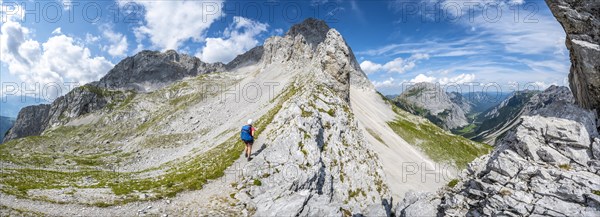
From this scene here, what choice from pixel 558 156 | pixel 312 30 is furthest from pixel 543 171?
pixel 312 30

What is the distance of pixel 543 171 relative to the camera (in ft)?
66.7

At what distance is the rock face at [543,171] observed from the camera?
739 inches

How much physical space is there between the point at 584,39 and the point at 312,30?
6998 inches

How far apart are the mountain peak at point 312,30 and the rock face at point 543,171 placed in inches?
6585

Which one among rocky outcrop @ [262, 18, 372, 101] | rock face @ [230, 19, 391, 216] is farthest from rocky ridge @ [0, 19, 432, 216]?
rocky outcrop @ [262, 18, 372, 101]

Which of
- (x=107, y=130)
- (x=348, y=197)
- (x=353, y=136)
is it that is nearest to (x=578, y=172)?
(x=348, y=197)

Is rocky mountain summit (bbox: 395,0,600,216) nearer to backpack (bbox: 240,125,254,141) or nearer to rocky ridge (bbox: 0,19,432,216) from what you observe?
rocky ridge (bbox: 0,19,432,216)

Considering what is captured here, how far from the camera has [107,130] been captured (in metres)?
133

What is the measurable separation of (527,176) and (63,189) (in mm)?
36149

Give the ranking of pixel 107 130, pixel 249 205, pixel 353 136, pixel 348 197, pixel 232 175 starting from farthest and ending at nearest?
1. pixel 107 130
2. pixel 353 136
3. pixel 348 197
4. pixel 232 175
5. pixel 249 205

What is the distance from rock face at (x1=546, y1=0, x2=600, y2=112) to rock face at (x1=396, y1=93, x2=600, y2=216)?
1.53m

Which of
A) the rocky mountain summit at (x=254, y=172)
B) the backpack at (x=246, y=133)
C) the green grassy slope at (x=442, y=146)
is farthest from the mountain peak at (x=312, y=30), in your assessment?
the backpack at (x=246, y=133)

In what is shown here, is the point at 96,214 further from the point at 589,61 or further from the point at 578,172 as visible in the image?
the point at 589,61

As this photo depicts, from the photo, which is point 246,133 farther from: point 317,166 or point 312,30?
point 312,30
